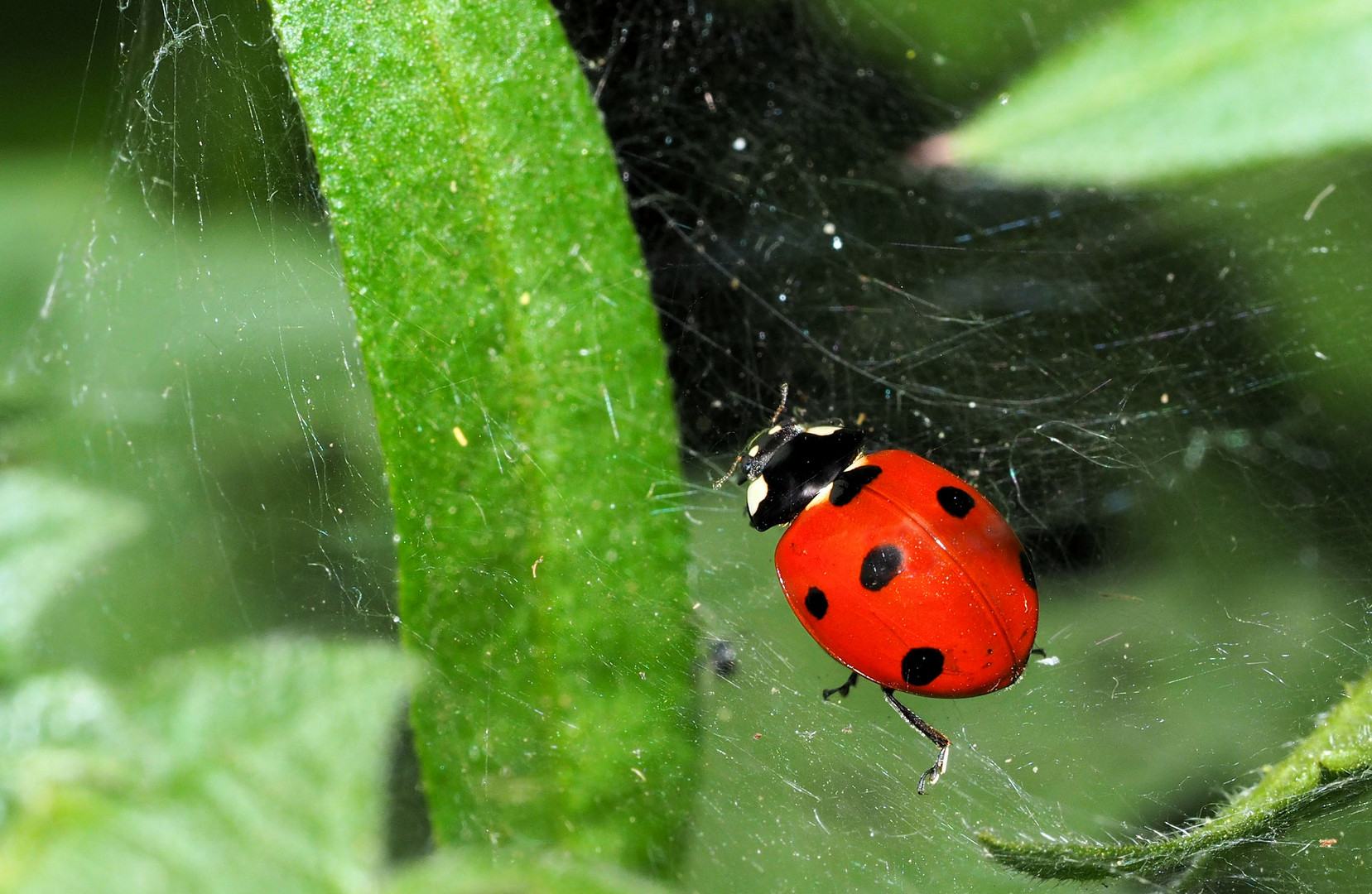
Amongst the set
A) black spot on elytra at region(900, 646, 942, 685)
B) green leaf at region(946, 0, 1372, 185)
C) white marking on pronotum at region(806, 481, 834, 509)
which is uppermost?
green leaf at region(946, 0, 1372, 185)

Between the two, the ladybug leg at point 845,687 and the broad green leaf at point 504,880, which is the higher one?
the broad green leaf at point 504,880

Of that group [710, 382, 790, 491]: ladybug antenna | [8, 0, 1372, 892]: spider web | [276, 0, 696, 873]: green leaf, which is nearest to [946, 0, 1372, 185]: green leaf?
[8, 0, 1372, 892]: spider web

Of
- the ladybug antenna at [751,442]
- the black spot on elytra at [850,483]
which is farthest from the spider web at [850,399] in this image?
the black spot on elytra at [850,483]

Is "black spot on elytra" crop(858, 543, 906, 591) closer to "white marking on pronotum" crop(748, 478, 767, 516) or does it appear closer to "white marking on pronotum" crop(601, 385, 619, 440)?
"white marking on pronotum" crop(748, 478, 767, 516)

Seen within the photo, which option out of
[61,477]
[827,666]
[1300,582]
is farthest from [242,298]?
[1300,582]

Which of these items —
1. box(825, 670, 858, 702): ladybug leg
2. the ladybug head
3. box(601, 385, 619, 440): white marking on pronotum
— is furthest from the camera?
the ladybug head

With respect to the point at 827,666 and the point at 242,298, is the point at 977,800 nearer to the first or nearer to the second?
the point at 827,666

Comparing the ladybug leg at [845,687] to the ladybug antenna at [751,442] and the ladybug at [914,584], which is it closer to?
the ladybug at [914,584]
